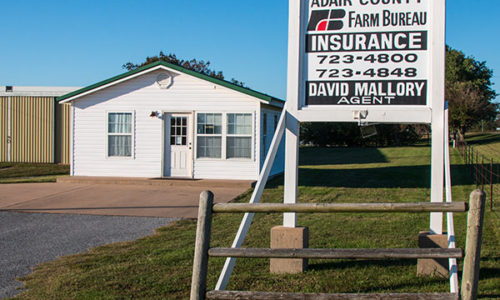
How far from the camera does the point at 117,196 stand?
12766mm

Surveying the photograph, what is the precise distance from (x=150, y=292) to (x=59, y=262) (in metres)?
1.89

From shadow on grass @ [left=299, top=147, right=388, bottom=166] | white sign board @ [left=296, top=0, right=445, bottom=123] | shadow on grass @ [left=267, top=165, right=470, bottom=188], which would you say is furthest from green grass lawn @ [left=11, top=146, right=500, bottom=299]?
shadow on grass @ [left=299, top=147, right=388, bottom=166]

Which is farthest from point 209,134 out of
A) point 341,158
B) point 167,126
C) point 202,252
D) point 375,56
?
point 341,158

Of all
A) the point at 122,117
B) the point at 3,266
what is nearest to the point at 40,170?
the point at 122,117

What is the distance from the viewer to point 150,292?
5.25m

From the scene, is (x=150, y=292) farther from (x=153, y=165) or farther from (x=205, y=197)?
(x=153, y=165)

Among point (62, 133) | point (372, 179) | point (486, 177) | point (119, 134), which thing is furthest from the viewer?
point (62, 133)

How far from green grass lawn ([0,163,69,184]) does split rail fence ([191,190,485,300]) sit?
13519 mm

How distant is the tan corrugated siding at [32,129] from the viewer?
23797 millimetres

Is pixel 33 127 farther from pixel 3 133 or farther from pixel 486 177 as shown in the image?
pixel 486 177

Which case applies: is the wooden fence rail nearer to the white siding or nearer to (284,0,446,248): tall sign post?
(284,0,446,248): tall sign post

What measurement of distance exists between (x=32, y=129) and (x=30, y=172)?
4.69 metres

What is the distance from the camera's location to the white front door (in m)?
15.8

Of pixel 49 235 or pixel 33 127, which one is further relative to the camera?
pixel 33 127
